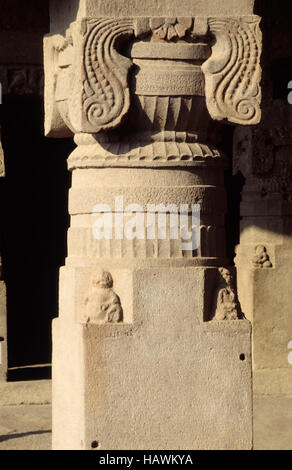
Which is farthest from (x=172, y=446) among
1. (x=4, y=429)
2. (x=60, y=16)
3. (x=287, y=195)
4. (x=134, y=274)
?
(x=287, y=195)

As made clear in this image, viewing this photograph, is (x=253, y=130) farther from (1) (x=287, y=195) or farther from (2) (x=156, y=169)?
(2) (x=156, y=169)

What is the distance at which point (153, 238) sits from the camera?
17.3ft

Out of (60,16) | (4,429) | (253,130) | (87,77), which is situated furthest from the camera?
(253,130)

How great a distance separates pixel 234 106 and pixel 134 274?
0.95 m

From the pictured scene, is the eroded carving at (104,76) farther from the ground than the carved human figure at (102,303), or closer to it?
farther from the ground

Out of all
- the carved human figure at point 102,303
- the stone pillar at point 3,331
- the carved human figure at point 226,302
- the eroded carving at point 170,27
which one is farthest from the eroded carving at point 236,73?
the stone pillar at point 3,331

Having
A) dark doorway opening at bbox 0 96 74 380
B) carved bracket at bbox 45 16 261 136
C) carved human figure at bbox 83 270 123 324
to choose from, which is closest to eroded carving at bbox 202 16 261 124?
carved bracket at bbox 45 16 261 136

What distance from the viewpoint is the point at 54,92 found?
19.1ft

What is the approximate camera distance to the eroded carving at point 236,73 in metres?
5.26

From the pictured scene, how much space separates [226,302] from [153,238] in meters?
0.49

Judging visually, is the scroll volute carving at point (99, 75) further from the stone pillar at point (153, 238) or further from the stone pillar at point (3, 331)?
the stone pillar at point (3, 331)

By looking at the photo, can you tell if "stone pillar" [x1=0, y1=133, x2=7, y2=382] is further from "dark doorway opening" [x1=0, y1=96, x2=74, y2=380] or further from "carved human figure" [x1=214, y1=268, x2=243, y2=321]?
"carved human figure" [x1=214, y1=268, x2=243, y2=321]

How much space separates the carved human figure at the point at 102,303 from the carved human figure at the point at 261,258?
4.83 meters

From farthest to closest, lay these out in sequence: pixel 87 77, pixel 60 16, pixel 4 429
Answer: pixel 4 429 < pixel 60 16 < pixel 87 77
